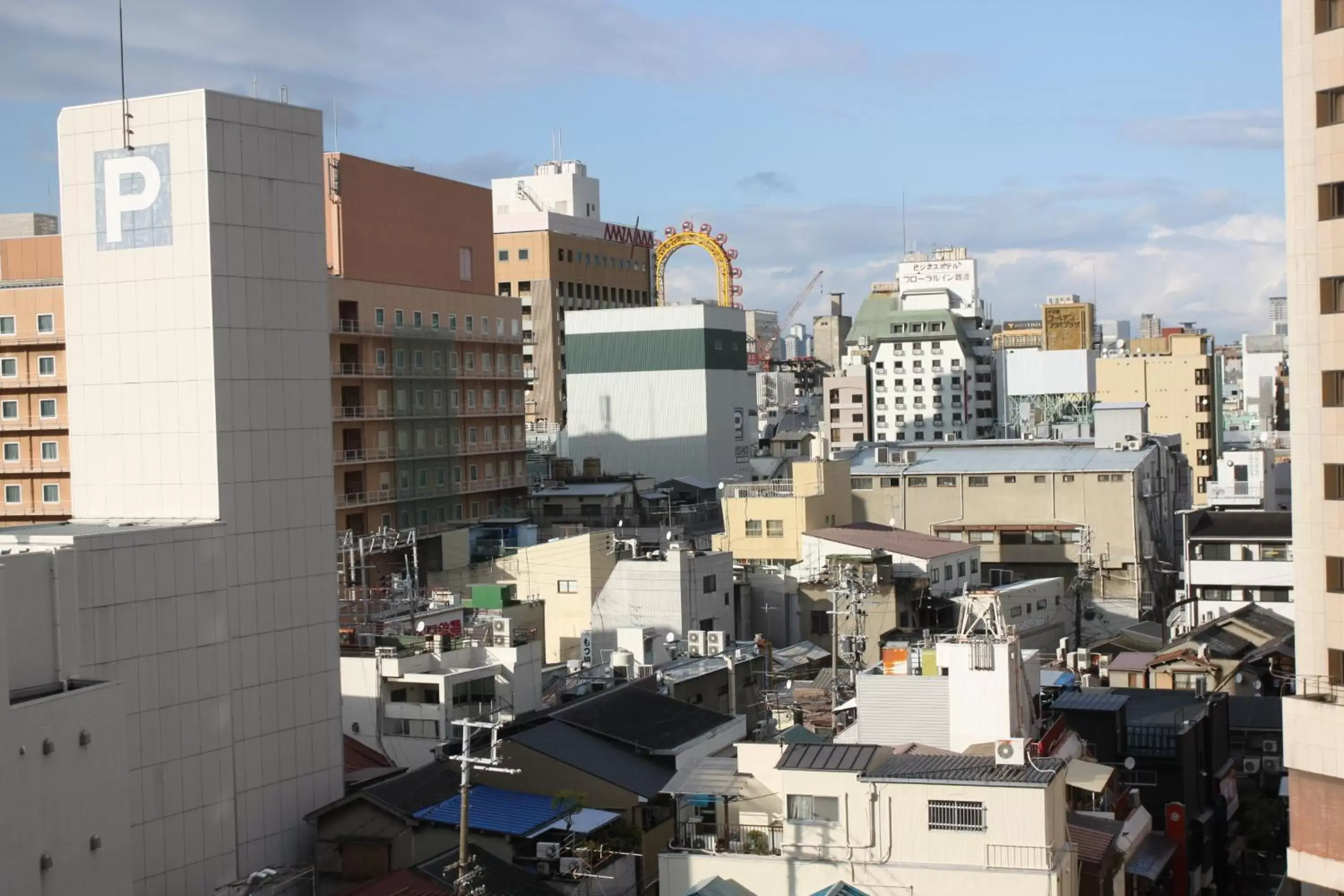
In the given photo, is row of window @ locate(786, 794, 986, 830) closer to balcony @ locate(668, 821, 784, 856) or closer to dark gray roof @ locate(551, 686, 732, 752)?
balcony @ locate(668, 821, 784, 856)

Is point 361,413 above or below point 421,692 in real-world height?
above

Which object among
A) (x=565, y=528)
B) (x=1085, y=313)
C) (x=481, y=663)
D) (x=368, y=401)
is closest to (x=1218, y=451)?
(x=1085, y=313)

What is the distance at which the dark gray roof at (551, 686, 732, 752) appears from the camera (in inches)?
1547

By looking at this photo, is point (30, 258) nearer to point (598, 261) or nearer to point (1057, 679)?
point (1057, 679)

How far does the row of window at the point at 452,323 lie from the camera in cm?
7312

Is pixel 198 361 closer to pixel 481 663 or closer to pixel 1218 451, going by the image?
pixel 481 663

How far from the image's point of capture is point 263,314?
114 ft

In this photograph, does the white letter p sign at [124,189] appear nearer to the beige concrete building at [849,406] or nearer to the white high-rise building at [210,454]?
the white high-rise building at [210,454]

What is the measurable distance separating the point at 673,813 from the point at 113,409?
1490 cm

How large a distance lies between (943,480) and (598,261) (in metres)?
61.7

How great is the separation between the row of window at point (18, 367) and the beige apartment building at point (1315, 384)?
49.1 meters

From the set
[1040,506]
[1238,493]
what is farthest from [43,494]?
[1238,493]

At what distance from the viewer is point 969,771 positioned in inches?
1108

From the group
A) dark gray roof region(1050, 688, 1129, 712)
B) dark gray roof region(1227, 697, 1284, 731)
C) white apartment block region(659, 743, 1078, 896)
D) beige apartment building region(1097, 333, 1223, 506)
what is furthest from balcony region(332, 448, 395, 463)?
beige apartment building region(1097, 333, 1223, 506)
